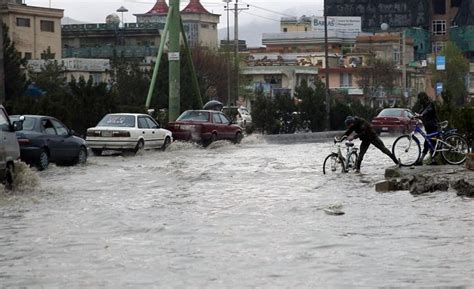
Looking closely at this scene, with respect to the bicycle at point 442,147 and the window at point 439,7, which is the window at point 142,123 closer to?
the bicycle at point 442,147

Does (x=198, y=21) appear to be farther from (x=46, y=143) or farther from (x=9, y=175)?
(x=9, y=175)

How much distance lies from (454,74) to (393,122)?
62234mm

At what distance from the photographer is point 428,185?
19344 mm

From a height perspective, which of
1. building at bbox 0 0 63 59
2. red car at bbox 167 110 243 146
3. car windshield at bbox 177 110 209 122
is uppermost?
building at bbox 0 0 63 59

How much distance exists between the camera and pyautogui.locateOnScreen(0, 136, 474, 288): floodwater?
10750mm

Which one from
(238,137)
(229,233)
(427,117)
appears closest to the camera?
(229,233)

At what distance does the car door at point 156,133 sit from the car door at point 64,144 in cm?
651

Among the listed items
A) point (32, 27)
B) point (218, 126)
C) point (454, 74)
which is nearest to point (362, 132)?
point (218, 126)

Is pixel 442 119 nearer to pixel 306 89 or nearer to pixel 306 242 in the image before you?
pixel 306 242

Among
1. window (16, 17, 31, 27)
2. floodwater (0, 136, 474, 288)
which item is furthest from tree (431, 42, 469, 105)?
floodwater (0, 136, 474, 288)

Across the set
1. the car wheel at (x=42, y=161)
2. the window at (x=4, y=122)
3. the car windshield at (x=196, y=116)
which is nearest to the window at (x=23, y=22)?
the car windshield at (x=196, y=116)

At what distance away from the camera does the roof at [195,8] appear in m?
142

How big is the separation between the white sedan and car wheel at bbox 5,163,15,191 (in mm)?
12570

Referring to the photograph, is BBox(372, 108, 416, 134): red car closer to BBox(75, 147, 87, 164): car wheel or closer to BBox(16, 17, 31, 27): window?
BBox(75, 147, 87, 164): car wheel
